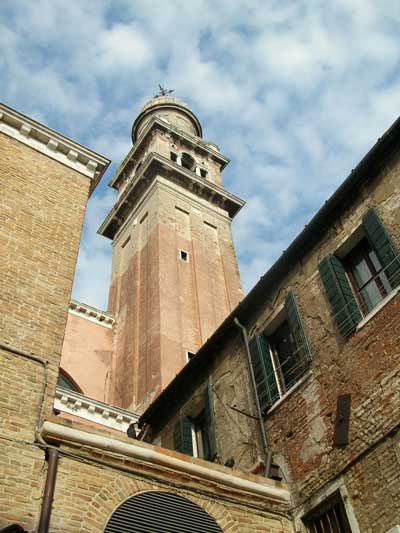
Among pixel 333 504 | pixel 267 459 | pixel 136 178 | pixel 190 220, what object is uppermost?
pixel 136 178

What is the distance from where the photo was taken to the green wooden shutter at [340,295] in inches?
344

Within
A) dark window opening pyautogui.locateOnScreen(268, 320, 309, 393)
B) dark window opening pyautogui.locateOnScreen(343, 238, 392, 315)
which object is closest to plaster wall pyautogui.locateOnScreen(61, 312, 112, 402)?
dark window opening pyautogui.locateOnScreen(268, 320, 309, 393)

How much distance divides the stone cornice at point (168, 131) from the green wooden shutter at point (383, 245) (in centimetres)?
2446

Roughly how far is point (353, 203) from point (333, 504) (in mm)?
4335

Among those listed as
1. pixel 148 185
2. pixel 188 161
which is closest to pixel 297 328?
pixel 148 185

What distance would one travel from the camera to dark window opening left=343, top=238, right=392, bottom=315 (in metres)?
8.70

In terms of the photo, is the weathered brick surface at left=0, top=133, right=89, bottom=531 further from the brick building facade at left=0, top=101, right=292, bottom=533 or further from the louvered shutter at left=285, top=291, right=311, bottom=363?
the louvered shutter at left=285, top=291, right=311, bottom=363

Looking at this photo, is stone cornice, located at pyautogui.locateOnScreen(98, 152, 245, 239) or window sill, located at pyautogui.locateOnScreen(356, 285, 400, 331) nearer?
window sill, located at pyautogui.locateOnScreen(356, 285, 400, 331)

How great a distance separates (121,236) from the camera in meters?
29.7

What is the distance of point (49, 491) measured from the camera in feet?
21.5

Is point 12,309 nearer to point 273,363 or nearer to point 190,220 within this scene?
point 273,363

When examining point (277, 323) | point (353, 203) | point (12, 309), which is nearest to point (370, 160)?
point (353, 203)

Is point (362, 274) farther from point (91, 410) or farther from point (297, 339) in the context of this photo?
point (91, 410)

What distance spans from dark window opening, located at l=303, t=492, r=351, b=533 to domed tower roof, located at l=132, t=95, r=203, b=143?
3059 cm
